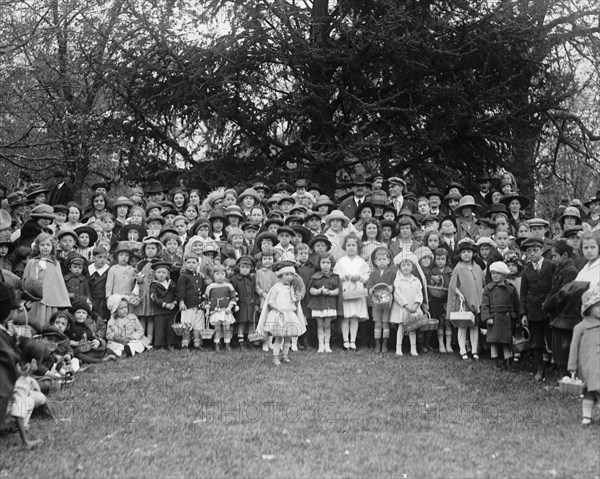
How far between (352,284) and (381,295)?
1.65 ft

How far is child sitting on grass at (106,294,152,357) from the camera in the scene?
10.3 metres

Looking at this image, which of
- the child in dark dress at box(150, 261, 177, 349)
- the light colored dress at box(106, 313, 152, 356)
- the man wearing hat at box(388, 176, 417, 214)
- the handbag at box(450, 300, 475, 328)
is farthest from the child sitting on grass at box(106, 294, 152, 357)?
the man wearing hat at box(388, 176, 417, 214)

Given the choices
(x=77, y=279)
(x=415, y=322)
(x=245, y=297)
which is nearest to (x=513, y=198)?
(x=415, y=322)

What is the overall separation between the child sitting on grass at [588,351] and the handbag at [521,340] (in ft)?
7.92

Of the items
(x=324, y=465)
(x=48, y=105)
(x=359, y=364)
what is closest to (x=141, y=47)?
(x=48, y=105)

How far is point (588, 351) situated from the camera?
6820mm

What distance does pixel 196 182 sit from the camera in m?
15.6

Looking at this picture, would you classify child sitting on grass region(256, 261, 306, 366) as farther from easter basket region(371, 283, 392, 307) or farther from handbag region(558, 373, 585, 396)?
handbag region(558, 373, 585, 396)

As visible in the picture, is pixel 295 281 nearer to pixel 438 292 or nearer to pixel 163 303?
pixel 163 303

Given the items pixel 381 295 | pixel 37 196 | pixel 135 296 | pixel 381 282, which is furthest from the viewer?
pixel 37 196

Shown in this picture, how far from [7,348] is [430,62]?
11228 millimetres

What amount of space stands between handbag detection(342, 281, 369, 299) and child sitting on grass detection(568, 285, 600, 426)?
158 inches

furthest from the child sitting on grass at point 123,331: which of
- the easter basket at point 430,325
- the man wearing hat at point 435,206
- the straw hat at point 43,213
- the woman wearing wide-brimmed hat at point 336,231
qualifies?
the man wearing hat at point 435,206

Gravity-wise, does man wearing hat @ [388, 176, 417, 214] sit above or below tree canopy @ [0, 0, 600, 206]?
below
